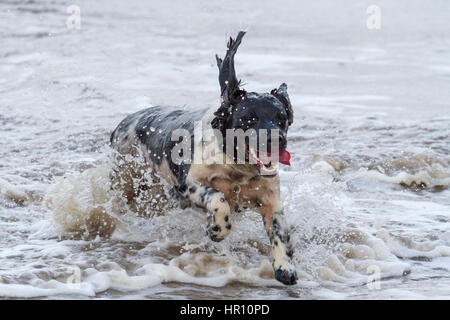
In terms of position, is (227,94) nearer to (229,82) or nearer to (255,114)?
(229,82)

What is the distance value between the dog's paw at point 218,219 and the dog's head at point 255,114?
29 centimetres

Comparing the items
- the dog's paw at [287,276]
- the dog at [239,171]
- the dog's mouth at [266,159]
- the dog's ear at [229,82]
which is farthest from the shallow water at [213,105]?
the dog's ear at [229,82]

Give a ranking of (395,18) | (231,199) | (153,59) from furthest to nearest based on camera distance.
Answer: (395,18), (153,59), (231,199)

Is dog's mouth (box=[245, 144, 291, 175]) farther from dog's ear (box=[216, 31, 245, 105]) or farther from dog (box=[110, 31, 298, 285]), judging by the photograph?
dog's ear (box=[216, 31, 245, 105])

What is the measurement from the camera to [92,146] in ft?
27.1

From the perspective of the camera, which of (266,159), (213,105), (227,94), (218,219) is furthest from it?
(213,105)

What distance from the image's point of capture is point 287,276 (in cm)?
462

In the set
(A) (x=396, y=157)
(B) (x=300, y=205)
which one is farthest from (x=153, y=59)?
(B) (x=300, y=205)

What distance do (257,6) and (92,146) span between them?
1079 centimetres

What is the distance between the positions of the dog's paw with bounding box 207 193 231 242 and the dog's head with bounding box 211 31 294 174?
294mm

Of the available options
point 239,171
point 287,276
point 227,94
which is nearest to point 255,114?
point 227,94

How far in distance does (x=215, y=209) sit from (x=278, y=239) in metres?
0.42

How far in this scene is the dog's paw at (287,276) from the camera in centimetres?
462

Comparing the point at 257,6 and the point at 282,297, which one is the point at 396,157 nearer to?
the point at 282,297
